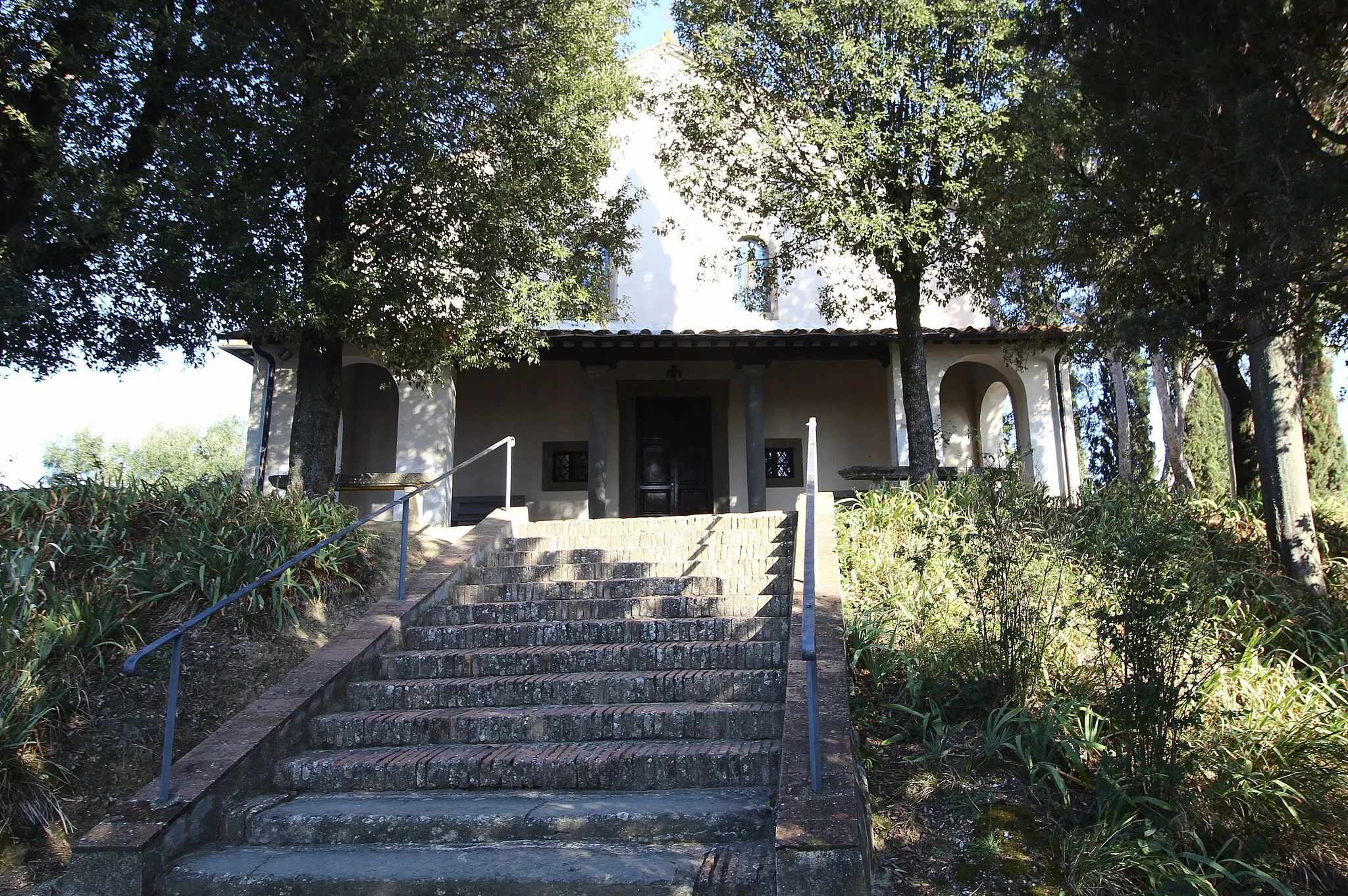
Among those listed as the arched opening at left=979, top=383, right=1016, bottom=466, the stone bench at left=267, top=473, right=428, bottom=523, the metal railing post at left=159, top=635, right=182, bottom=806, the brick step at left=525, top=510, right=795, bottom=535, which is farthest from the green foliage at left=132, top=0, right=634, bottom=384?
the arched opening at left=979, top=383, right=1016, bottom=466

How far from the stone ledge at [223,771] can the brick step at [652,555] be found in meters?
1.12

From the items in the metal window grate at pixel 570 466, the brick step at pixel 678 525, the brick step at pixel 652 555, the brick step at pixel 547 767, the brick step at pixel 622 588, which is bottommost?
the brick step at pixel 547 767

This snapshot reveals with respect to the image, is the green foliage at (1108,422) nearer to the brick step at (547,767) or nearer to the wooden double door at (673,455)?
the wooden double door at (673,455)

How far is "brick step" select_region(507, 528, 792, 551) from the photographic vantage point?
7.03 m

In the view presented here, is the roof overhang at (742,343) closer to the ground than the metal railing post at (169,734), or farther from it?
farther from it

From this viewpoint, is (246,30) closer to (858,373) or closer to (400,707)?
(400,707)

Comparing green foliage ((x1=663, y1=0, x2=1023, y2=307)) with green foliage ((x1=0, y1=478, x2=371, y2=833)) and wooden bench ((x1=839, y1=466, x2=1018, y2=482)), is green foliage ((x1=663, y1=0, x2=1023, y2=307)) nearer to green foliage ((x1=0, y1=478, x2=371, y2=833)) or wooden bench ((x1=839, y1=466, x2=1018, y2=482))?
wooden bench ((x1=839, y1=466, x2=1018, y2=482))

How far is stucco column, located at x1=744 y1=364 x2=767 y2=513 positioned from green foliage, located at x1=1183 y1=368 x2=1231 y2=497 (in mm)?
9507

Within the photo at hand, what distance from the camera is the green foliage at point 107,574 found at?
4449mm

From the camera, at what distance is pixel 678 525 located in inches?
301

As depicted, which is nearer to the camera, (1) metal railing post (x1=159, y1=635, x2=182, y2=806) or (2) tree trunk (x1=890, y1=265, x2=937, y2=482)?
(1) metal railing post (x1=159, y1=635, x2=182, y2=806)

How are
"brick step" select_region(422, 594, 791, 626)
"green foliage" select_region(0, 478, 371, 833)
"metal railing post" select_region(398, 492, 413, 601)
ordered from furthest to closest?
"metal railing post" select_region(398, 492, 413, 601) → "brick step" select_region(422, 594, 791, 626) → "green foliage" select_region(0, 478, 371, 833)

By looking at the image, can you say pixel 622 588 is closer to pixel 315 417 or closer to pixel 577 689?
pixel 577 689

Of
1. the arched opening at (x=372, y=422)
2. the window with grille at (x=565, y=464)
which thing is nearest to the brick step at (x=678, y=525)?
the window with grille at (x=565, y=464)
